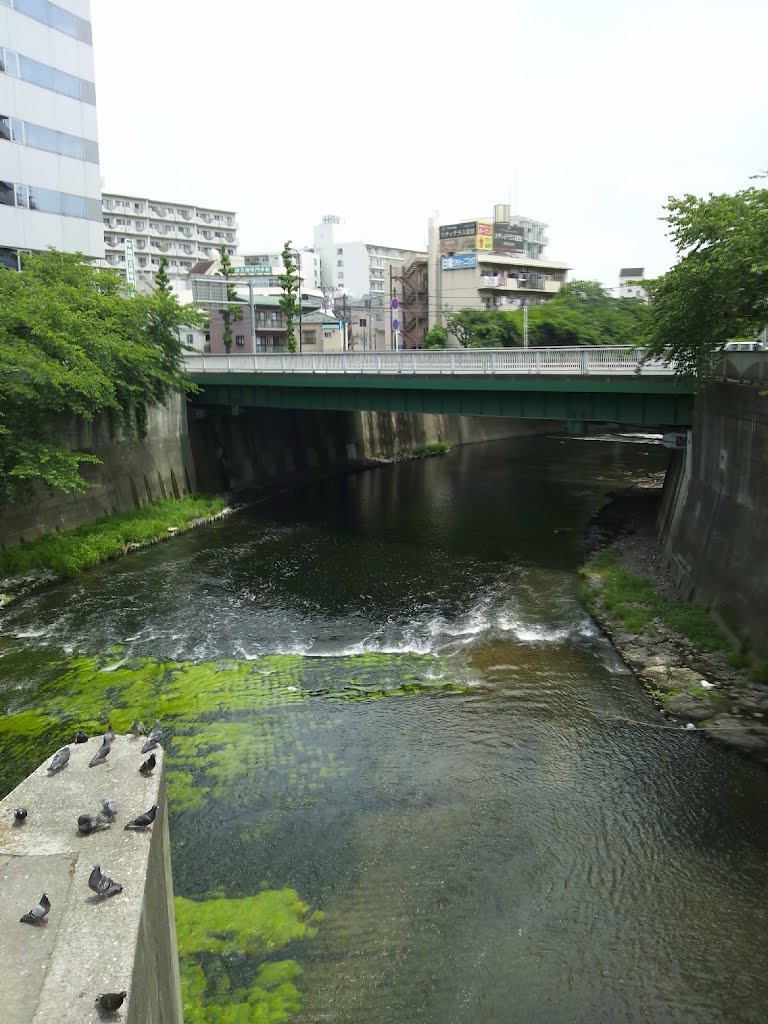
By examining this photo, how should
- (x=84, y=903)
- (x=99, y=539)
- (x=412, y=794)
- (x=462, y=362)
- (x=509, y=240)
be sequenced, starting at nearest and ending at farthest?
(x=84, y=903) < (x=412, y=794) < (x=99, y=539) < (x=462, y=362) < (x=509, y=240)

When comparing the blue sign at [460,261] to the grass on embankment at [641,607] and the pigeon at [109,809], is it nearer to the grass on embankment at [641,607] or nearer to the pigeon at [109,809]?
the grass on embankment at [641,607]

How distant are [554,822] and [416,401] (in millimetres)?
21396

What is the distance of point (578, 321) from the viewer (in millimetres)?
61125

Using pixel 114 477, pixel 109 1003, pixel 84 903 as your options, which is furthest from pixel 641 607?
pixel 114 477

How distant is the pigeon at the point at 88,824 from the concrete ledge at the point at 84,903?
59 mm

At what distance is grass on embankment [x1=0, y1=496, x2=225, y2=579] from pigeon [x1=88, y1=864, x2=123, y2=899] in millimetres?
19143

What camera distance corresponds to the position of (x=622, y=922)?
33.7 feet

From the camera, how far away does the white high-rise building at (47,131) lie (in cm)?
3575

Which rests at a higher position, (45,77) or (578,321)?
(45,77)

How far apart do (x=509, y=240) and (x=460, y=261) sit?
808 cm

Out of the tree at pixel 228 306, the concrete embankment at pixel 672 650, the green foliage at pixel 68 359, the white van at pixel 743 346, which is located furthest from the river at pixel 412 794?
the tree at pixel 228 306

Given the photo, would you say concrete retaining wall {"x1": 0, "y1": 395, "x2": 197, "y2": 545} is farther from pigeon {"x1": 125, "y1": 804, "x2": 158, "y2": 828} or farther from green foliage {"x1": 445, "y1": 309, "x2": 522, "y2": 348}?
green foliage {"x1": 445, "y1": 309, "x2": 522, "y2": 348}

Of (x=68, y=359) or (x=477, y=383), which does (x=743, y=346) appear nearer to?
(x=477, y=383)

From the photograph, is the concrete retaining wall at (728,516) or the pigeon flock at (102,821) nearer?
the pigeon flock at (102,821)
